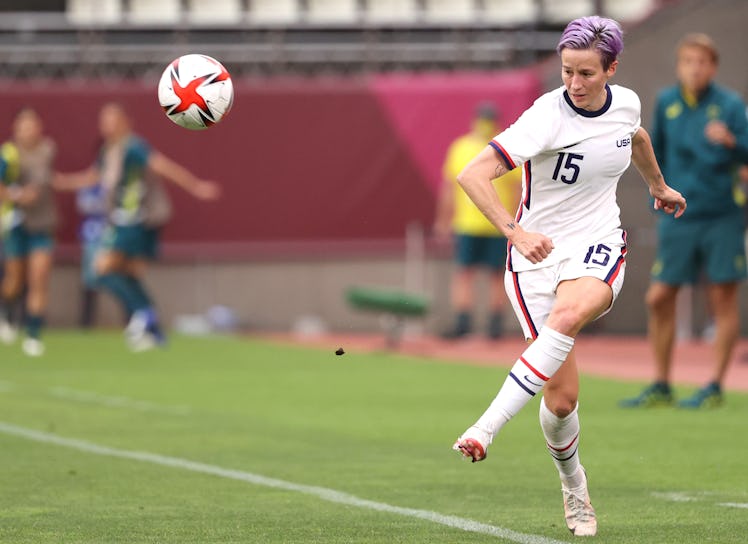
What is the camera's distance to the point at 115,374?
54.0 ft

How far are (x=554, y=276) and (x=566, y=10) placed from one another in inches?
858

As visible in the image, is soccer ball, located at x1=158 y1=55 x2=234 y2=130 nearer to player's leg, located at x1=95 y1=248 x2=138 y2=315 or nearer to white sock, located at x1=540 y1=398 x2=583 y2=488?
white sock, located at x1=540 y1=398 x2=583 y2=488

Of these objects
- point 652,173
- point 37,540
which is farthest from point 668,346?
point 37,540

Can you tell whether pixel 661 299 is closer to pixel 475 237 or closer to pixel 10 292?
pixel 475 237

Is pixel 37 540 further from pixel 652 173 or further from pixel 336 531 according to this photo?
pixel 652 173

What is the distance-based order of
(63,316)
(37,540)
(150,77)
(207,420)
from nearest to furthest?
1. (37,540)
2. (207,420)
3. (63,316)
4. (150,77)

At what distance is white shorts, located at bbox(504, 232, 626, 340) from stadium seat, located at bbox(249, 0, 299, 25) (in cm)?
2183

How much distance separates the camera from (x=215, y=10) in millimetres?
29078

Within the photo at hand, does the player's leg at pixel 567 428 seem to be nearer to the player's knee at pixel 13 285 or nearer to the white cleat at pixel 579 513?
the white cleat at pixel 579 513

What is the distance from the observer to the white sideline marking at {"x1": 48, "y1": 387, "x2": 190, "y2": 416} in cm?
1311

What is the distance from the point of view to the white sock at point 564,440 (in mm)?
7332

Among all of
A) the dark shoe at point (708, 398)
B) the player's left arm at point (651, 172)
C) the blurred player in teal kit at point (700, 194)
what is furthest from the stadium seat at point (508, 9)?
the player's left arm at point (651, 172)

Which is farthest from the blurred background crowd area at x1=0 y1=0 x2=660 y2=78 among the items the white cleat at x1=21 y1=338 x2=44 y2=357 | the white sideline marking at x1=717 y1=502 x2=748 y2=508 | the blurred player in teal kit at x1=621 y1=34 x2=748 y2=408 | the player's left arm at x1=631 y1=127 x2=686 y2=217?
the white sideline marking at x1=717 y1=502 x2=748 y2=508

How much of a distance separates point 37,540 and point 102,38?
20.5 metres
